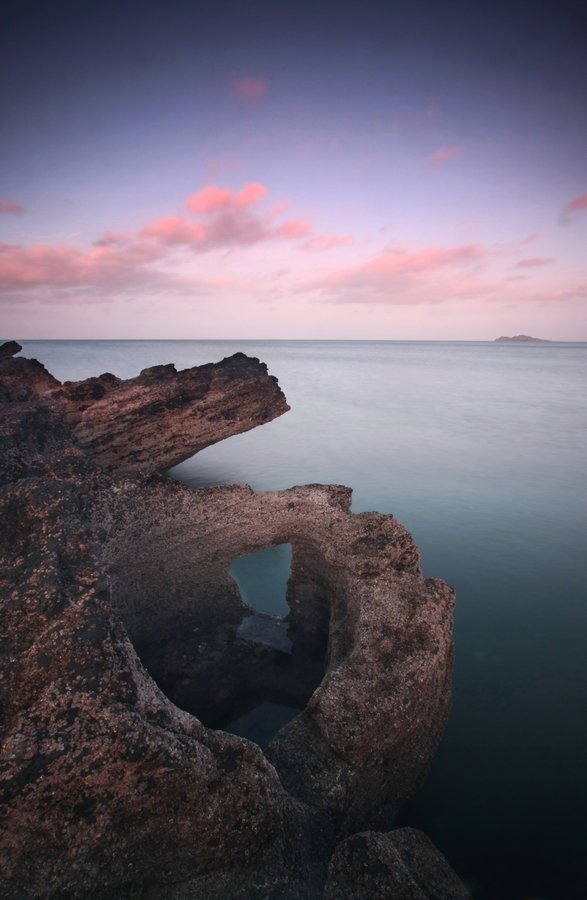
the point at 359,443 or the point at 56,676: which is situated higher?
the point at 56,676

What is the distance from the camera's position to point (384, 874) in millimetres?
3992

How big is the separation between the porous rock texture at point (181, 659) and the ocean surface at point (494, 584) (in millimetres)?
1727

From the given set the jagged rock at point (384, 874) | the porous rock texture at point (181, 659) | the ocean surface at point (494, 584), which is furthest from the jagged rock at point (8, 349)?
the jagged rock at point (384, 874)

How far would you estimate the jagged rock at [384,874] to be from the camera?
3.91 metres

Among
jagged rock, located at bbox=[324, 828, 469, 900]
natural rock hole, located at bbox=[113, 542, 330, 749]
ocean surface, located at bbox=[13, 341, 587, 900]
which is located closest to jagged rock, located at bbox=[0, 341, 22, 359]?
natural rock hole, located at bbox=[113, 542, 330, 749]

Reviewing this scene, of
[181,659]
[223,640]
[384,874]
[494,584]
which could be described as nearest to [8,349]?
[181,659]

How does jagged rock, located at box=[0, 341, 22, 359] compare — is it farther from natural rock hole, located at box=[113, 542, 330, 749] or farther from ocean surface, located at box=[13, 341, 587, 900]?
ocean surface, located at box=[13, 341, 587, 900]

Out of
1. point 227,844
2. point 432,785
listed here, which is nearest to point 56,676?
point 227,844

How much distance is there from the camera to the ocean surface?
699cm

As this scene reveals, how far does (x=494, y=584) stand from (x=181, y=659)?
9.35 m

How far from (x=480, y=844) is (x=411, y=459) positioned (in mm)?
20119

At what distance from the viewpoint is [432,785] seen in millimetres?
7547

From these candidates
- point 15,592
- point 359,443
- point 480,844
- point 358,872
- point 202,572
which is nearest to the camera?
point 358,872

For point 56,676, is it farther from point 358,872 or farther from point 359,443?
point 359,443
